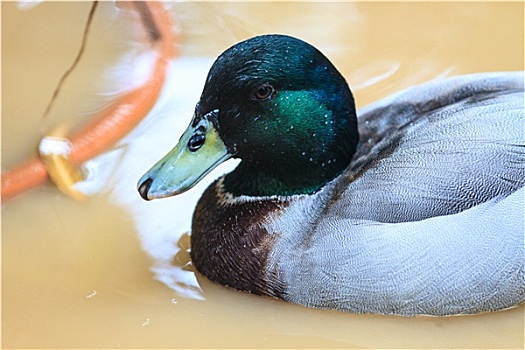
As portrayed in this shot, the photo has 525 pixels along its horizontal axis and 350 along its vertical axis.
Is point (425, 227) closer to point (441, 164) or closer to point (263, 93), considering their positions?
point (441, 164)

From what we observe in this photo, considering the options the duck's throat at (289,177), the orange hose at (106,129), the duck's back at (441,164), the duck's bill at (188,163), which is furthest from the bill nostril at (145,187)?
the orange hose at (106,129)

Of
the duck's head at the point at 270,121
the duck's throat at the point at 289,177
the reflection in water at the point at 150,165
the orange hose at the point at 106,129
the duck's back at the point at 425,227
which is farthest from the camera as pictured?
the orange hose at the point at 106,129

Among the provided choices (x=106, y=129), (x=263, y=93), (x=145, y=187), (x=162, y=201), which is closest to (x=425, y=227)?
(x=263, y=93)

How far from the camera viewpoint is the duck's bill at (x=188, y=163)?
8.44 feet

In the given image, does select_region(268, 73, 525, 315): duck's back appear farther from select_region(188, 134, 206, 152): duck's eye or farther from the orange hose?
the orange hose

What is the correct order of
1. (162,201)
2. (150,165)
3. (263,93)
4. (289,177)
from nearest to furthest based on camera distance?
(263,93) < (289,177) < (162,201) < (150,165)

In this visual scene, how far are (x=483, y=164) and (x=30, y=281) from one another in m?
1.47

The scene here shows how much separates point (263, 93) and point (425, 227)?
0.58 meters

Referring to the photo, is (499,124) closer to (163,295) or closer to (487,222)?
(487,222)

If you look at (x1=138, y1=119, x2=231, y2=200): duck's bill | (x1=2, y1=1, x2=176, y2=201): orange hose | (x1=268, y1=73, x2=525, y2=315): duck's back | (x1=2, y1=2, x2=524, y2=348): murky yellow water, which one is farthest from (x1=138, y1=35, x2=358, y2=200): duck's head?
(x1=2, y1=1, x2=176, y2=201): orange hose

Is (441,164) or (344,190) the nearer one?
(441,164)

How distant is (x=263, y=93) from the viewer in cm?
253

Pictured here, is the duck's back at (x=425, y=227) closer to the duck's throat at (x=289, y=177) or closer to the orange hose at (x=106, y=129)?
the duck's throat at (x=289, y=177)

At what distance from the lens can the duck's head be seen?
2512mm
